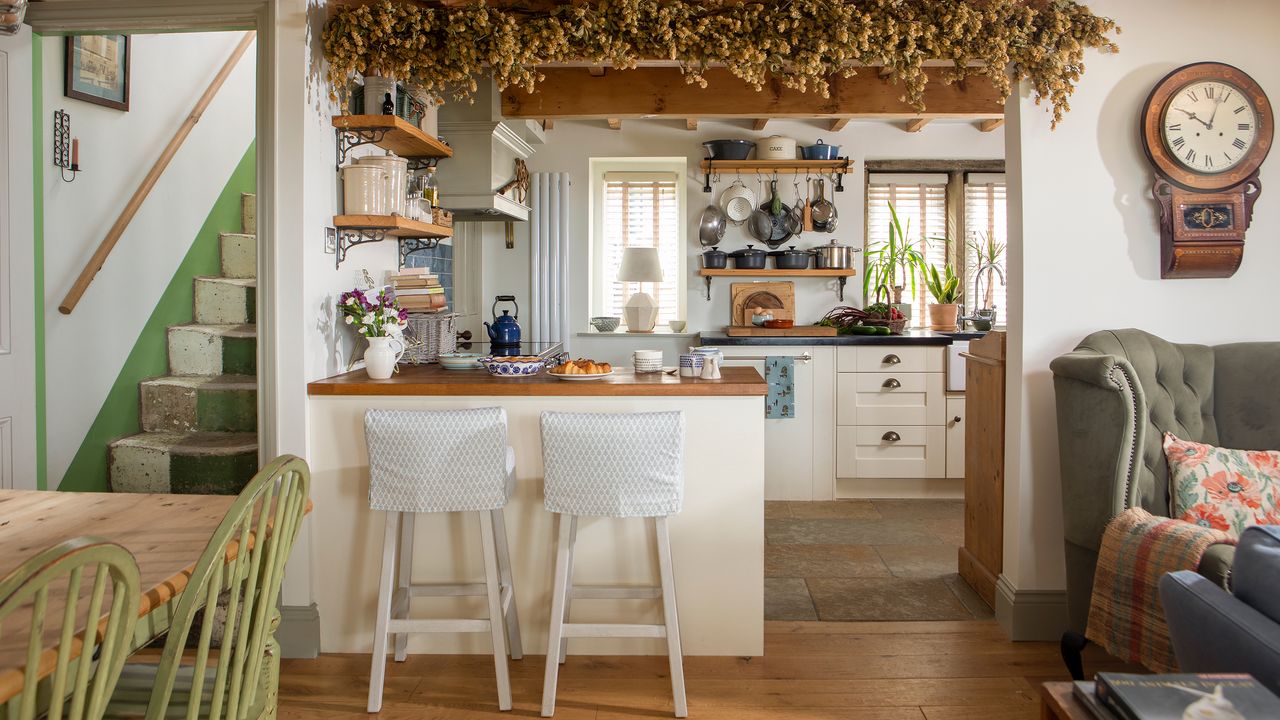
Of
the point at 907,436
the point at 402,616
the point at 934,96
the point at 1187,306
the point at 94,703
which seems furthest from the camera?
the point at 907,436

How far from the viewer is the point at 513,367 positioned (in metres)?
3.10

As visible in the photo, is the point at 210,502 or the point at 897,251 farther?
the point at 897,251

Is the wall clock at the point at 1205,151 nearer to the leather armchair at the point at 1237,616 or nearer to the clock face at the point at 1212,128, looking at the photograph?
the clock face at the point at 1212,128

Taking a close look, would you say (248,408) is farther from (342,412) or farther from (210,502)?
(210,502)

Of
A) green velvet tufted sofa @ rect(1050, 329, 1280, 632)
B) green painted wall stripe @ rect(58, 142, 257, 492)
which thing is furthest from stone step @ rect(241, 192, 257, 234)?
green velvet tufted sofa @ rect(1050, 329, 1280, 632)

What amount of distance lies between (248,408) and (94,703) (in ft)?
8.30

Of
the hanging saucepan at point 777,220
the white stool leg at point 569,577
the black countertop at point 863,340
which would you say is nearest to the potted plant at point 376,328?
the white stool leg at point 569,577

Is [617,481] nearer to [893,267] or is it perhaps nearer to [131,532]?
[131,532]

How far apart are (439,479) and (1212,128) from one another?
2790mm

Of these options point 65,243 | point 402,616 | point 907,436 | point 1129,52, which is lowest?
point 402,616

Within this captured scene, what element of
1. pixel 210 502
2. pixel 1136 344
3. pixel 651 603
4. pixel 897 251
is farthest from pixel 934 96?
pixel 210 502

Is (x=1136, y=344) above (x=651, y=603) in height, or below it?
above

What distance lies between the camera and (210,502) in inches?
79.4

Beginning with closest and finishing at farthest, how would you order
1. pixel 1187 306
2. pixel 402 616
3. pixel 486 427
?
pixel 486 427
pixel 402 616
pixel 1187 306
